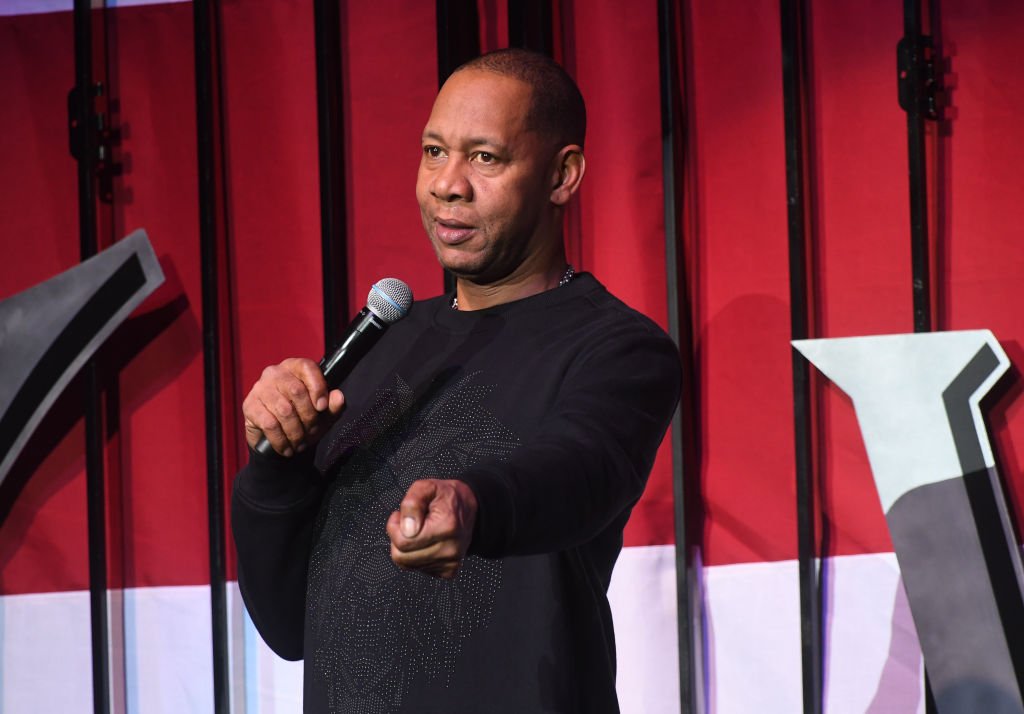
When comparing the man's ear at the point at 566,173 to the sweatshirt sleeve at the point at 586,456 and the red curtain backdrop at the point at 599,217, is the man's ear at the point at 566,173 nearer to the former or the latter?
the sweatshirt sleeve at the point at 586,456

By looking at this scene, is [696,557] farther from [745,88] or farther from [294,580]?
[294,580]

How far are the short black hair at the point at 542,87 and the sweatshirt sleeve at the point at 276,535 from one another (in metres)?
0.40

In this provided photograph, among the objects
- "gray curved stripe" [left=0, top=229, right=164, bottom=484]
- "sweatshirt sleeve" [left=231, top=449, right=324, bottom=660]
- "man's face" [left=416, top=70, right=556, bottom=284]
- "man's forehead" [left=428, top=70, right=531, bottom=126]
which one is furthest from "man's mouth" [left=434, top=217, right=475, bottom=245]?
"gray curved stripe" [left=0, top=229, right=164, bottom=484]

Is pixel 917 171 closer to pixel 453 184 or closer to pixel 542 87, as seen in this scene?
pixel 542 87

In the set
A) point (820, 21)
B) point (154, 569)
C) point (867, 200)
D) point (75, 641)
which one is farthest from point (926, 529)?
point (75, 641)

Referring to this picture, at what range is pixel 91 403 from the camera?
211 cm

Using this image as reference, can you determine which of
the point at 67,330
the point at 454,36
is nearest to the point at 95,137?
the point at 67,330

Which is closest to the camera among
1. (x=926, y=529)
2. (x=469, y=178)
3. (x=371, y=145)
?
(x=469, y=178)

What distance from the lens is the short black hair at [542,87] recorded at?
107 cm

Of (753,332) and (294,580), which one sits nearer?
(294,580)

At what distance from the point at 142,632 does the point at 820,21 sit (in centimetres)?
171

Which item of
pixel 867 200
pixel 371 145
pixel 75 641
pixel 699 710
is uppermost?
pixel 371 145

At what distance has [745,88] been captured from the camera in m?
1.96

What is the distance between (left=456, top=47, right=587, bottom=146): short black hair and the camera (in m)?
1.07
